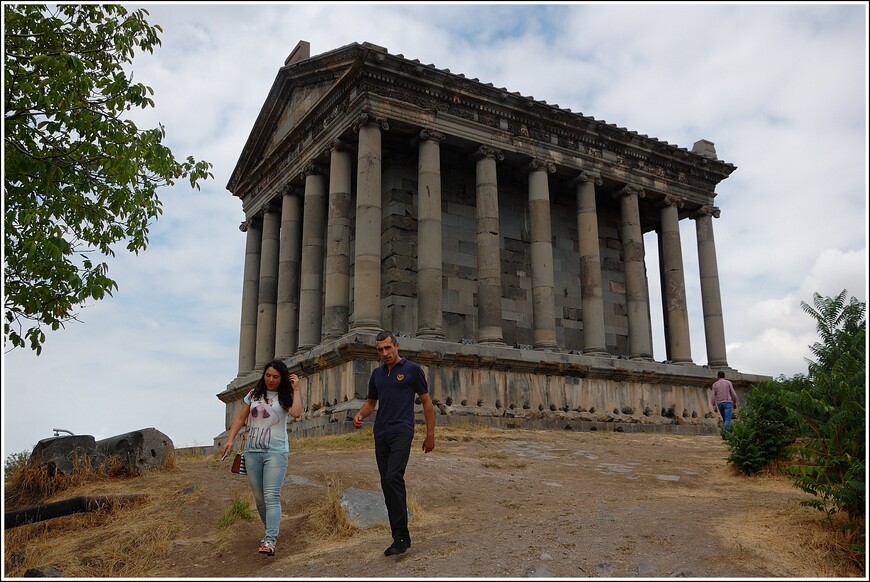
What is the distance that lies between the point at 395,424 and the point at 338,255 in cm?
1292

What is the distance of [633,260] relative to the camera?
80.0ft

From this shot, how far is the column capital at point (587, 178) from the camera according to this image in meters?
23.4

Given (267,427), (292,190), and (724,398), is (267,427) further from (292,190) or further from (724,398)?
(292,190)

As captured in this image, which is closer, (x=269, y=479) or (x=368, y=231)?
(x=269, y=479)

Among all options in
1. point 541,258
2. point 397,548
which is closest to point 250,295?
point 541,258

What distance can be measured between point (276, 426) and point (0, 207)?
3.21m

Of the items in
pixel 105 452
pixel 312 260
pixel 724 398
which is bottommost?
pixel 105 452

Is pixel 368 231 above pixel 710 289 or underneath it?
above

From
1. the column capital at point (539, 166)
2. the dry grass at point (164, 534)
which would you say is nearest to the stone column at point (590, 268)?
the column capital at point (539, 166)

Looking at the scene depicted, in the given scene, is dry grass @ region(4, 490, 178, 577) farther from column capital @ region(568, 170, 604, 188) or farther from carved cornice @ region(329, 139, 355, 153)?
column capital @ region(568, 170, 604, 188)

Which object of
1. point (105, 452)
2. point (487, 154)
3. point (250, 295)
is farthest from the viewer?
point (250, 295)

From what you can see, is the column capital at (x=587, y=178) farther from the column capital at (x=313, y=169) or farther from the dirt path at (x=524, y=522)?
the dirt path at (x=524, y=522)

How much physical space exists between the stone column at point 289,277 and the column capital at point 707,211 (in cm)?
1391

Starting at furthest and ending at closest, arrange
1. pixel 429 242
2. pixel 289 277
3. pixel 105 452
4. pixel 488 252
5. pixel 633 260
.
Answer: pixel 633 260 → pixel 289 277 → pixel 488 252 → pixel 429 242 → pixel 105 452
